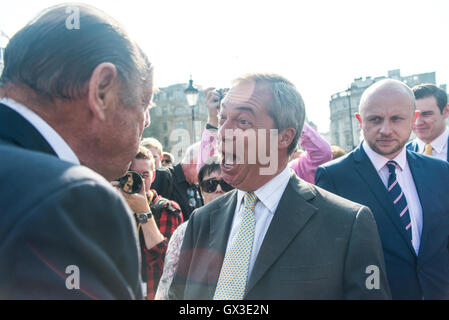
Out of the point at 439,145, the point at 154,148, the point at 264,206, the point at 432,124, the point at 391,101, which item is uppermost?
the point at 391,101

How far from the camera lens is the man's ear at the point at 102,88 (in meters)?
1.32

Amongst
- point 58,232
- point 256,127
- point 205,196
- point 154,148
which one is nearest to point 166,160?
point 154,148

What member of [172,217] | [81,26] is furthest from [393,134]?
[81,26]

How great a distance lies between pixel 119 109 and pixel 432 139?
522 centimetres

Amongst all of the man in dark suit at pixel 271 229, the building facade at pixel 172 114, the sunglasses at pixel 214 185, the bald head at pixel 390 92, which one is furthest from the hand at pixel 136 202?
the building facade at pixel 172 114

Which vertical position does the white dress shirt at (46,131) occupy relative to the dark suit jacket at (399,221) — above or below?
above

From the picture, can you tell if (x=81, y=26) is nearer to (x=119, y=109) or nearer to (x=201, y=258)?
(x=119, y=109)

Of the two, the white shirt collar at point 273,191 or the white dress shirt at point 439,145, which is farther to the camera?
the white dress shirt at point 439,145

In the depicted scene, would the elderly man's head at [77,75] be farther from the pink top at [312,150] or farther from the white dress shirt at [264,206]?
the pink top at [312,150]

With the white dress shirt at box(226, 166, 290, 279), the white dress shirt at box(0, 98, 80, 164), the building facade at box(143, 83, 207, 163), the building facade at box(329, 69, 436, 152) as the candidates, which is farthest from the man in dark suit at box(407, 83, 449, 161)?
the building facade at box(329, 69, 436, 152)

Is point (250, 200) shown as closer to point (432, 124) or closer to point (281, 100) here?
point (281, 100)

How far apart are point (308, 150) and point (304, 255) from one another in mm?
2709

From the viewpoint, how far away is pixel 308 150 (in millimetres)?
4535

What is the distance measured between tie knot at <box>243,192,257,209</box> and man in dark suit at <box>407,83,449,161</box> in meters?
3.93
